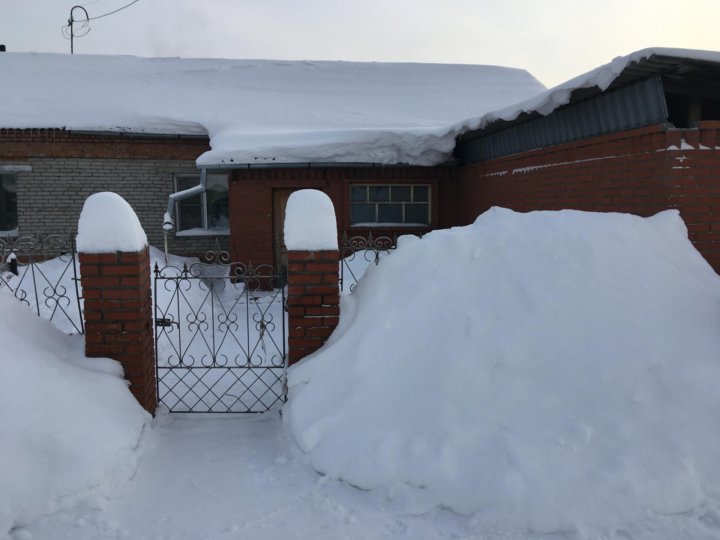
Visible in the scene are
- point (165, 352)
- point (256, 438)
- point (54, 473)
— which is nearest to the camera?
point (54, 473)

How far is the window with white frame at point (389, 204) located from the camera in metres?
9.89

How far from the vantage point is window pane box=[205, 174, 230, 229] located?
1183cm

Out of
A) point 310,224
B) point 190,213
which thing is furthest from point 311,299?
point 190,213

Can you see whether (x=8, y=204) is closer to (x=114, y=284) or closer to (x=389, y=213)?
(x=389, y=213)

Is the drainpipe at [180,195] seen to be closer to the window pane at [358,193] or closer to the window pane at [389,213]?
the window pane at [358,193]

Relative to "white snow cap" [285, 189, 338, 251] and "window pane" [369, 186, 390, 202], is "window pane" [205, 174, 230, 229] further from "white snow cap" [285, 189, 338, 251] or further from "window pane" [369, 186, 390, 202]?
"white snow cap" [285, 189, 338, 251]

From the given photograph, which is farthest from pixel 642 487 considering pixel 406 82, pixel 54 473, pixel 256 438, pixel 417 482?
pixel 406 82

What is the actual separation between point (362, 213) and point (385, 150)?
1382 mm

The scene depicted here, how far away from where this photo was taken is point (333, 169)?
31.5ft

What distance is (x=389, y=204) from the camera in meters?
9.98

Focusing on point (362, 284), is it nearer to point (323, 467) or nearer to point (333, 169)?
point (323, 467)

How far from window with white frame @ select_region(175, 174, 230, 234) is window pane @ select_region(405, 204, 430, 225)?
418 cm

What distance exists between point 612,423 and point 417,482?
106 centimetres

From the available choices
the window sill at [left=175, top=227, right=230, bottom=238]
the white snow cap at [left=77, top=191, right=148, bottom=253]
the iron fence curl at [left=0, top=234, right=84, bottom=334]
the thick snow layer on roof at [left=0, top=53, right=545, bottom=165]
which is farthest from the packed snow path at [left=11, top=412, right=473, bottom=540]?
the window sill at [left=175, top=227, right=230, bottom=238]
